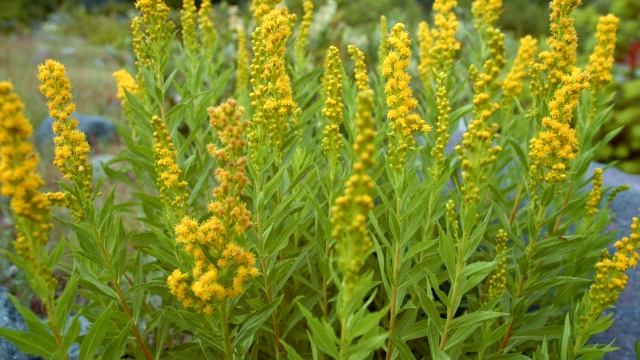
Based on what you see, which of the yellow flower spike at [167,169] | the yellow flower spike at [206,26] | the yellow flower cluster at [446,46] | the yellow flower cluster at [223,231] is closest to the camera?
the yellow flower cluster at [223,231]

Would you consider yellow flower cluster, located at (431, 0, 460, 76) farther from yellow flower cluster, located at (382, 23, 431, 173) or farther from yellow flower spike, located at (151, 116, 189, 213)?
yellow flower spike, located at (151, 116, 189, 213)

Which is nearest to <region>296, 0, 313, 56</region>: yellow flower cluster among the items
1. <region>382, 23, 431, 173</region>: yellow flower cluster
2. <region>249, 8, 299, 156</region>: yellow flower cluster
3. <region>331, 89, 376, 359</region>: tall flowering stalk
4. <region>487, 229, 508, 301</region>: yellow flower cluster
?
<region>249, 8, 299, 156</region>: yellow flower cluster

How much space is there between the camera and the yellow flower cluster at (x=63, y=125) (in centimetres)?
229

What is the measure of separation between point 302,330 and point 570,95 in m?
1.80

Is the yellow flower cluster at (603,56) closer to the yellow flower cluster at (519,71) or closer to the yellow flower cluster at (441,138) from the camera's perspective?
the yellow flower cluster at (519,71)

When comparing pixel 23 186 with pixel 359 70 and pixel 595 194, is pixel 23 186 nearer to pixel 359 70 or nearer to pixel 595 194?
pixel 359 70

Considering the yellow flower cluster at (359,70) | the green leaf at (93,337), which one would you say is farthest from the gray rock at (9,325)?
the yellow flower cluster at (359,70)

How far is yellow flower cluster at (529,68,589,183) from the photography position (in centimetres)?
229

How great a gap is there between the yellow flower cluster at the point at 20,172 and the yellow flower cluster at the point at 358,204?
37.7 inches

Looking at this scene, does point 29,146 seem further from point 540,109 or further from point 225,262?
point 540,109

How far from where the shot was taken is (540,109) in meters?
2.65

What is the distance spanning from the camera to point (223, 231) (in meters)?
1.90

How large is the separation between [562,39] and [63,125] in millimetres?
2440

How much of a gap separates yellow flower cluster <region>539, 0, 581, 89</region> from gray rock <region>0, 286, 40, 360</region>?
127 inches
